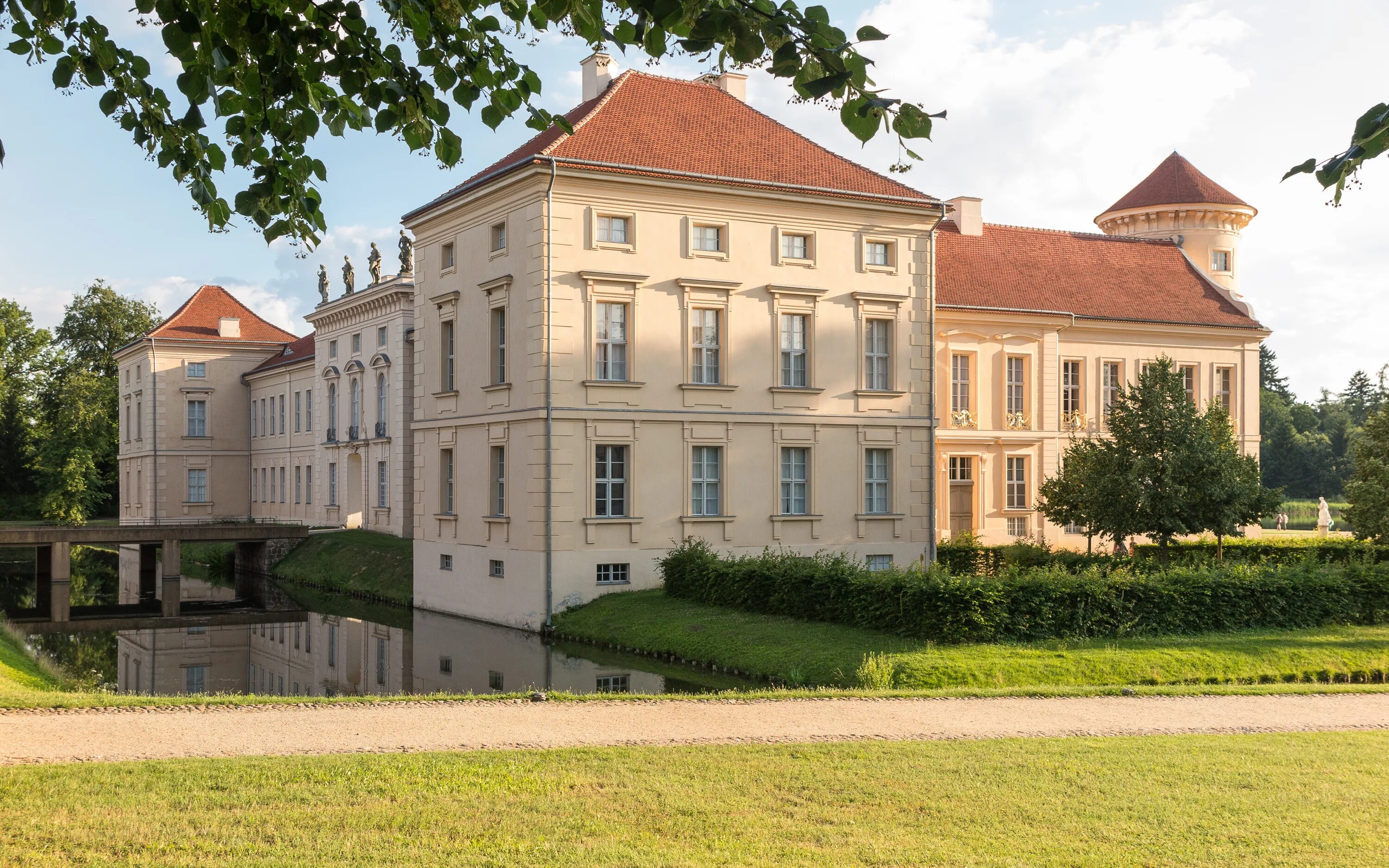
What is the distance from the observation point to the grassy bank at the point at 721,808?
8703 mm

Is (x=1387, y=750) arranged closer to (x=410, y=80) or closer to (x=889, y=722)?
(x=889, y=722)

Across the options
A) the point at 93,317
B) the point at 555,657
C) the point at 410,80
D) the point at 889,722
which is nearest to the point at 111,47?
the point at 410,80

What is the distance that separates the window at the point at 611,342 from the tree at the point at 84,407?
51.6 meters

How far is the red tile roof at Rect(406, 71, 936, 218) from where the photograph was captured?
1177 inches

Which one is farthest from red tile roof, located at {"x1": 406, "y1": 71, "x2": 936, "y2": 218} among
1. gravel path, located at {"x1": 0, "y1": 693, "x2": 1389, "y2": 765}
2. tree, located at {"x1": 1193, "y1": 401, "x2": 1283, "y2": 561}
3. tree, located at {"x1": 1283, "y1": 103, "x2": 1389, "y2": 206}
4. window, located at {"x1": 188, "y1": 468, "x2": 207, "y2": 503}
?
window, located at {"x1": 188, "y1": 468, "x2": 207, "y2": 503}

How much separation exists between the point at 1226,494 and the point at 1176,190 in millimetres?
23315

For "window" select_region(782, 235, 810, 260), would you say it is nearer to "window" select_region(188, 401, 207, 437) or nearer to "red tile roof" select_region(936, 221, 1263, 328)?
"red tile roof" select_region(936, 221, 1263, 328)

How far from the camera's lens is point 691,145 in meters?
31.2

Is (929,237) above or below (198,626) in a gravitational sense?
above

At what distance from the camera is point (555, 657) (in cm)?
2495

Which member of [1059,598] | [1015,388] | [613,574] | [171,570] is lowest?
[171,570]

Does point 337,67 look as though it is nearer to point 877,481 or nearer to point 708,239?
point 708,239

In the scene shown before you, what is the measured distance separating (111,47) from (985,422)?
3537cm

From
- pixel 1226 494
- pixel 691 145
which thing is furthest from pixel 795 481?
pixel 1226 494
